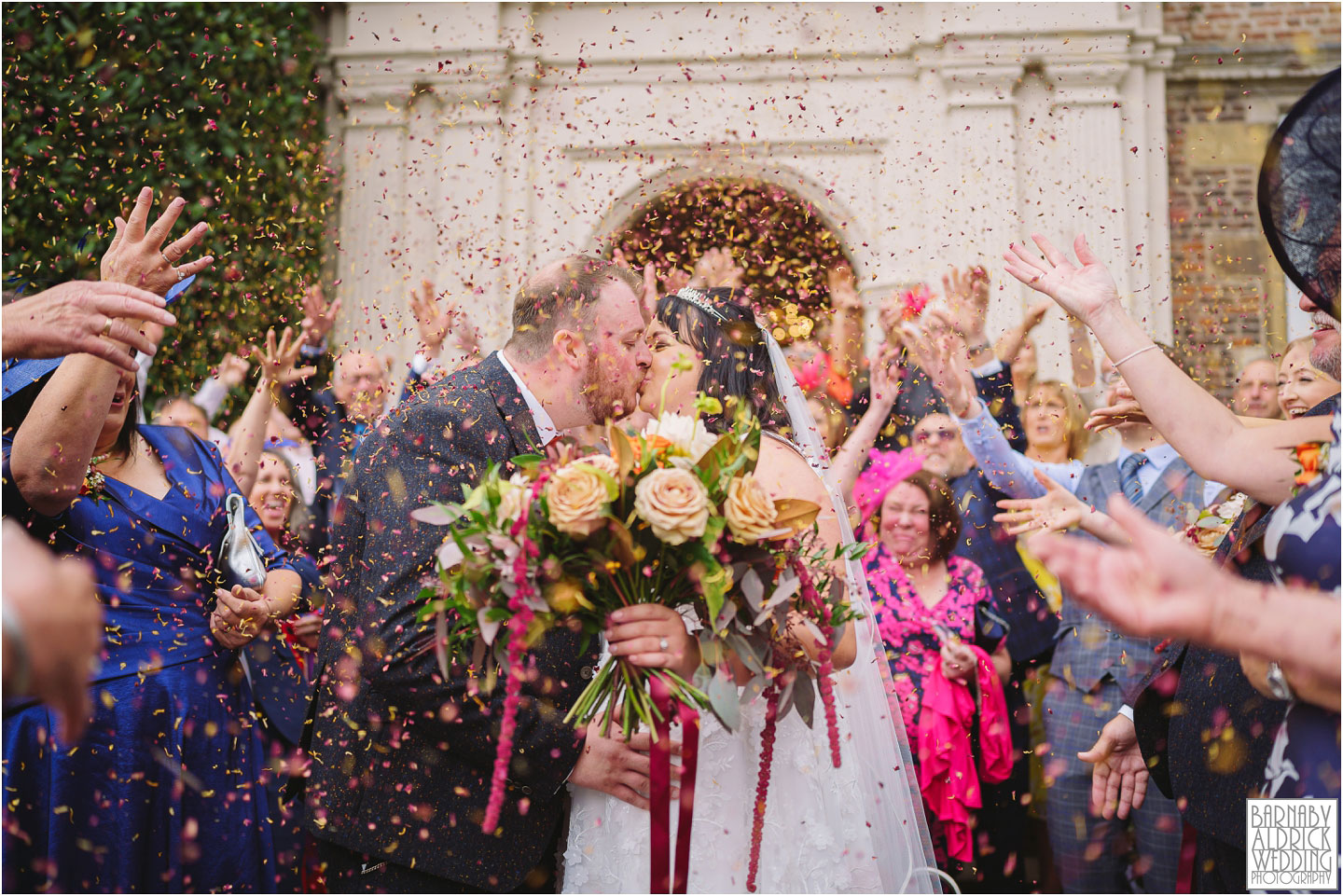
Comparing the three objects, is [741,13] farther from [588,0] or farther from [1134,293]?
[1134,293]

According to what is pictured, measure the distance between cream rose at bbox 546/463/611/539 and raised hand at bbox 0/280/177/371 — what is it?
0.94 m

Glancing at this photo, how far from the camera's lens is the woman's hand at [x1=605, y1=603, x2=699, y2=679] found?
211 cm

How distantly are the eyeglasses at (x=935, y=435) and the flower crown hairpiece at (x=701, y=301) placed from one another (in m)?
1.78

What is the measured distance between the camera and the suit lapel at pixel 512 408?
2639 millimetres

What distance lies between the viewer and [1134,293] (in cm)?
724

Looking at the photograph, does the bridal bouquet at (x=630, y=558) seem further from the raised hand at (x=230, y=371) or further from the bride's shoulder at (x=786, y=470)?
the raised hand at (x=230, y=371)

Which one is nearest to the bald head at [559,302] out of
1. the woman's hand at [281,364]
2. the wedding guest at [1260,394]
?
the woman's hand at [281,364]

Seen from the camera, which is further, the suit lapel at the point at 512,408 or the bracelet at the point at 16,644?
the suit lapel at the point at 512,408

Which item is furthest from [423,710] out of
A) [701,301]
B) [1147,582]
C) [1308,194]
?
[1308,194]

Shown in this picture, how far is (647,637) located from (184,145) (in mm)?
6217

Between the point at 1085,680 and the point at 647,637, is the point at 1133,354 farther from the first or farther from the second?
the point at 1085,680

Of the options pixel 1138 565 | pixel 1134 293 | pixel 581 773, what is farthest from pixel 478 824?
pixel 1134 293

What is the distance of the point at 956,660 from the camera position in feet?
13.2

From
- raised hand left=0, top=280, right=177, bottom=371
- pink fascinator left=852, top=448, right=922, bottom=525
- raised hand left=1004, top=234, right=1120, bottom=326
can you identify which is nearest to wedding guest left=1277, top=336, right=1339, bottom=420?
pink fascinator left=852, top=448, right=922, bottom=525
